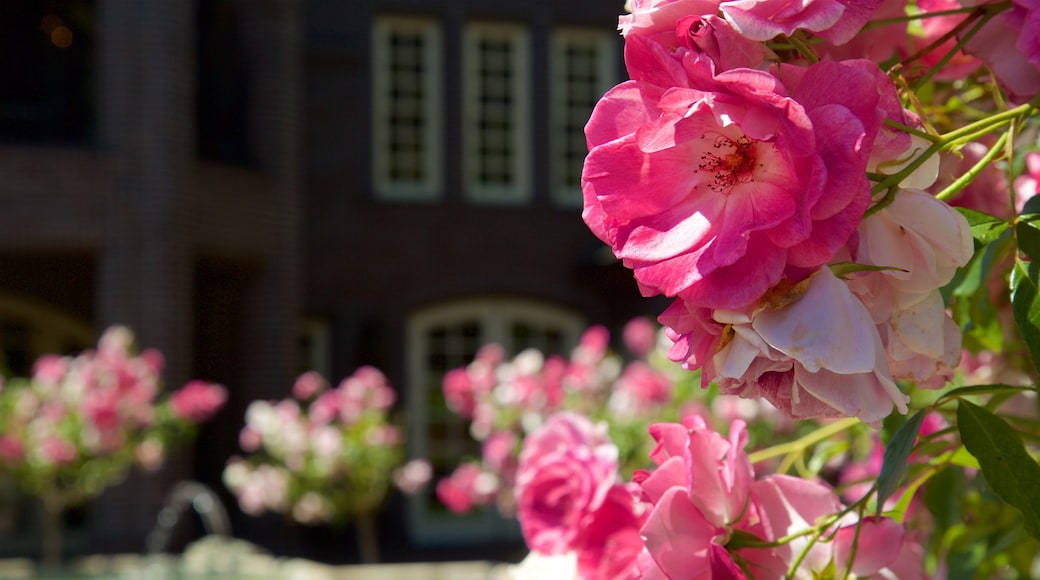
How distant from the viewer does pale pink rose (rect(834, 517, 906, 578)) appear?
0.71 meters

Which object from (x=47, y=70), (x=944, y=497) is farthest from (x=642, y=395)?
(x=47, y=70)

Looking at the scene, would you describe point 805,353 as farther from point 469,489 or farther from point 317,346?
point 317,346

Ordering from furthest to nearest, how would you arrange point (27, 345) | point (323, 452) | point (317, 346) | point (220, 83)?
point (317, 346), point (27, 345), point (220, 83), point (323, 452)

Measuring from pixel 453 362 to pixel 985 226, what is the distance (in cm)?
1197

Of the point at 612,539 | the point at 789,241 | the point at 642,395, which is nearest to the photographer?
the point at 789,241

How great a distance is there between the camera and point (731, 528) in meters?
0.69

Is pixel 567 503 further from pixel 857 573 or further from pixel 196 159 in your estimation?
pixel 196 159

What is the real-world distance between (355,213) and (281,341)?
2077 mm

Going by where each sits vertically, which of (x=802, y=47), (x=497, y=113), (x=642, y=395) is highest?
(x=497, y=113)

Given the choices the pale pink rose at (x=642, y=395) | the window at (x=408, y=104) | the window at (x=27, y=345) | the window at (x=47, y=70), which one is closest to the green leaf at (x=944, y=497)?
the pale pink rose at (x=642, y=395)

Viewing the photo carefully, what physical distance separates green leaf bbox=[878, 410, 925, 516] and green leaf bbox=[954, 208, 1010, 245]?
103 mm

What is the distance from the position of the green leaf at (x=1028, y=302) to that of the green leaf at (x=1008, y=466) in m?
0.06

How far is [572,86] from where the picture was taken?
514 inches

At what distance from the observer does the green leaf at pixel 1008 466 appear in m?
0.65
